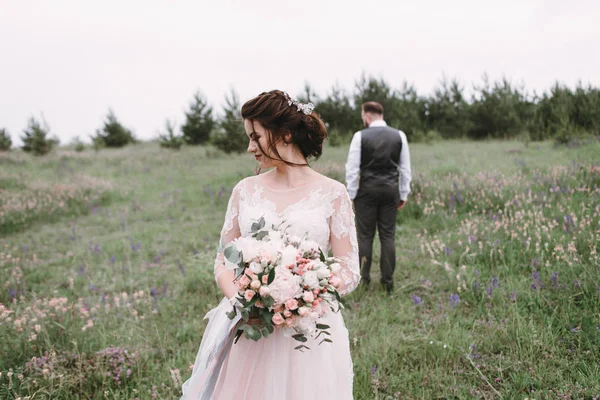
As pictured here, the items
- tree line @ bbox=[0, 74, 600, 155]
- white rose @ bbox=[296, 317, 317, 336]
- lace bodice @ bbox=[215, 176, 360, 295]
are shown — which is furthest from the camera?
tree line @ bbox=[0, 74, 600, 155]

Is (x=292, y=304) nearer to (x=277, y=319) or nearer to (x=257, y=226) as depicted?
(x=277, y=319)

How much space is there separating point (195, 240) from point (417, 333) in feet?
17.2

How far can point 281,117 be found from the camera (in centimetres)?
243

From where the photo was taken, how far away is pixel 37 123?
85.6 feet

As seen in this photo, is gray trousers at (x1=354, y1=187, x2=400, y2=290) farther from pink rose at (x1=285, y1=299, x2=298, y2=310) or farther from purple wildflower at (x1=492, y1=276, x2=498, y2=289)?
pink rose at (x1=285, y1=299, x2=298, y2=310)

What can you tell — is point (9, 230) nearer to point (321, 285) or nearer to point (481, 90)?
point (321, 285)

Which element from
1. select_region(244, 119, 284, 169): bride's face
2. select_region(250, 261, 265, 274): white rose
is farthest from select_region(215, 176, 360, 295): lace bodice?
select_region(250, 261, 265, 274): white rose

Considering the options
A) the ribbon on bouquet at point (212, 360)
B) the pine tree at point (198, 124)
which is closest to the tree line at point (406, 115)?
the pine tree at point (198, 124)

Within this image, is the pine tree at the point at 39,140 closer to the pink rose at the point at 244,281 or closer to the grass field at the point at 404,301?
the grass field at the point at 404,301

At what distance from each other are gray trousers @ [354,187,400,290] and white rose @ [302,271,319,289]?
3.85 metres

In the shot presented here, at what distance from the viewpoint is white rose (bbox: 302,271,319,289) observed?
1.75 m

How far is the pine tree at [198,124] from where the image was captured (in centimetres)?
2778

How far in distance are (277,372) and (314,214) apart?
0.89 m

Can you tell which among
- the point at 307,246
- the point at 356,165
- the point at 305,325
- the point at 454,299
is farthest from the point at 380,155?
the point at 305,325
